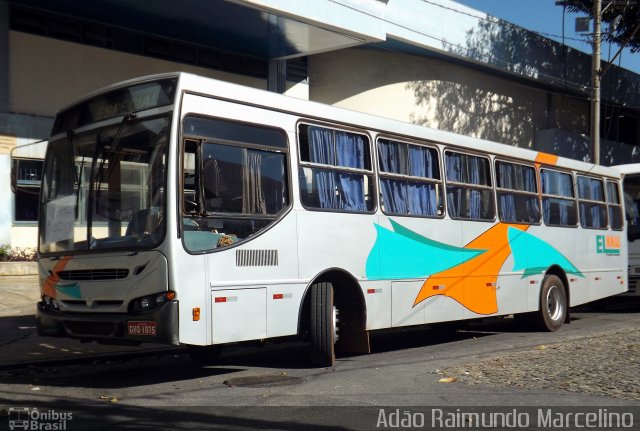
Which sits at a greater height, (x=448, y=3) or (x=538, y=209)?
(x=448, y=3)

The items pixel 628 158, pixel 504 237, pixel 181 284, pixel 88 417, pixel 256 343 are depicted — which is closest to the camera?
pixel 88 417

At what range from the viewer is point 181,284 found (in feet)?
24.6

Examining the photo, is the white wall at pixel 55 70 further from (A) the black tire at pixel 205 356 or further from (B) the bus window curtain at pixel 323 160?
(B) the bus window curtain at pixel 323 160

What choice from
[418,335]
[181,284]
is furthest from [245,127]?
[418,335]

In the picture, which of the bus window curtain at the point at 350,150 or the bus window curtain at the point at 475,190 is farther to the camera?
the bus window curtain at the point at 475,190

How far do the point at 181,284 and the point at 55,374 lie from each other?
110 inches

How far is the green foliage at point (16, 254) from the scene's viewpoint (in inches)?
653

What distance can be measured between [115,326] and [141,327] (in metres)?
0.36

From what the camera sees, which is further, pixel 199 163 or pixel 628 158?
pixel 628 158

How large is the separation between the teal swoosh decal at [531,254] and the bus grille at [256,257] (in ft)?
17.8

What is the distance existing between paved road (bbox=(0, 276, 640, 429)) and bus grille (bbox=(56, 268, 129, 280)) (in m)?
1.16

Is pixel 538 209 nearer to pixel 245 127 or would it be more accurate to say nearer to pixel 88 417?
pixel 245 127

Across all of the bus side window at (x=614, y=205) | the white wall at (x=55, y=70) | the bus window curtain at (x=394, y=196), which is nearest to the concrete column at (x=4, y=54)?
the white wall at (x=55, y=70)

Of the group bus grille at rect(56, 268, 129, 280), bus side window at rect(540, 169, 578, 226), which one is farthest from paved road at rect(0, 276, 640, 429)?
bus side window at rect(540, 169, 578, 226)
